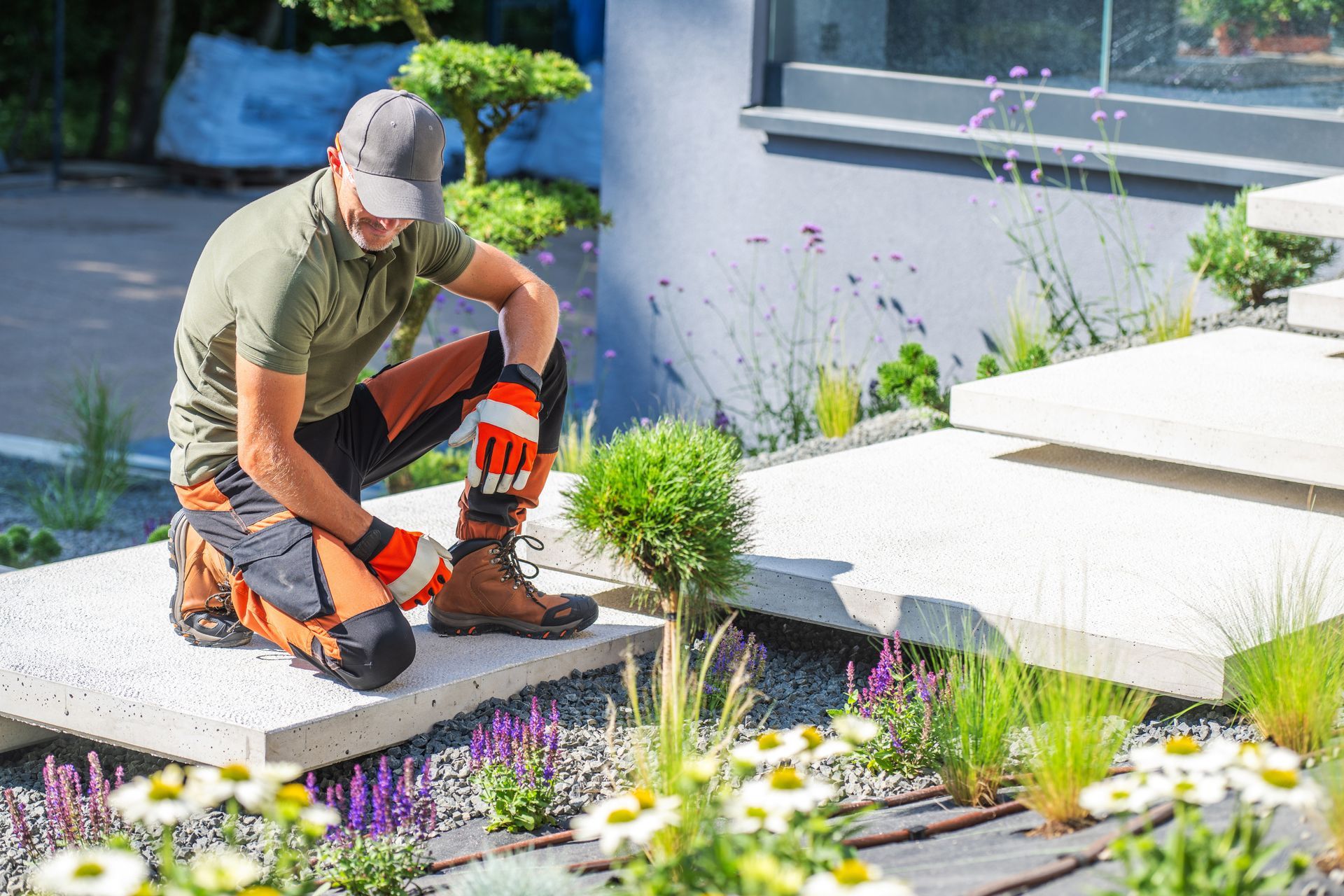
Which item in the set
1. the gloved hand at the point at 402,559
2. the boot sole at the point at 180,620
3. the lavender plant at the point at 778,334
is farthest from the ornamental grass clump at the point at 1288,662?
the lavender plant at the point at 778,334

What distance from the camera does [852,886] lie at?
5.40ft

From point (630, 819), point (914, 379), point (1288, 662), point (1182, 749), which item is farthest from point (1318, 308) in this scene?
point (630, 819)

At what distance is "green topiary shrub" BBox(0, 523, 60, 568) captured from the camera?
500cm

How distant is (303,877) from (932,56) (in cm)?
498

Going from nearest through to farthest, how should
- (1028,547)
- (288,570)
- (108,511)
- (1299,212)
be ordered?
(288,570) → (1028,547) → (1299,212) → (108,511)

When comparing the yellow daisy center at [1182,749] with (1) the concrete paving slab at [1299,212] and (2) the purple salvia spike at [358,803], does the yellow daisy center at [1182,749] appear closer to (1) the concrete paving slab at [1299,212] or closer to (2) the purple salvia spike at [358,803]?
(2) the purple salvia spike at [358,803]

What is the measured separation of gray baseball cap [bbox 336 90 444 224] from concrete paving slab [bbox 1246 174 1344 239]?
2686 millimetres

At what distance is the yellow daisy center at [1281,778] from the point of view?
70.3 inches

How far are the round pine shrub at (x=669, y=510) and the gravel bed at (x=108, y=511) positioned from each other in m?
2.79

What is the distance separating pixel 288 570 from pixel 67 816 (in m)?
0.61

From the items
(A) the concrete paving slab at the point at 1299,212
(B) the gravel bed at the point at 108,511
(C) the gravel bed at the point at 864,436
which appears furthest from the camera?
(B) the gravel bed at the point at 108,511

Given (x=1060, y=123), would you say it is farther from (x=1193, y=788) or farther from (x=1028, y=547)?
(x=1193, y=788)

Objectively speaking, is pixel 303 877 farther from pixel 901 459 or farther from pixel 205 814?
pixel 901 459

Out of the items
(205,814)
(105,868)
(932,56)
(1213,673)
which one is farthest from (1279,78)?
(105,868)
